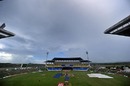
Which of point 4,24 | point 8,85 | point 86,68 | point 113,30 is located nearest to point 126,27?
point 113,30

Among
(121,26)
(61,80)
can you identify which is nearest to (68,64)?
(61,80)

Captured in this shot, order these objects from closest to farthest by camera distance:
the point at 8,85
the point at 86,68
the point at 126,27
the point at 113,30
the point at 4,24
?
the point at 126,27 → the point at 113,30 → the point at 4,24 → the point at 8,85 → the point at 86,68

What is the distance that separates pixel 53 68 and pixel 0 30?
79.4 metres

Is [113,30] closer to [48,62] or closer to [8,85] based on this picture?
[8,85]

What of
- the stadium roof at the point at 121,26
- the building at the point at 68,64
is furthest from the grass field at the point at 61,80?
the building at the point at 68,64

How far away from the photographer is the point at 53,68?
104750mm

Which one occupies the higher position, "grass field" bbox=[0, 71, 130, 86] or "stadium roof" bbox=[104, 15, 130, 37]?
"stadium roof" bbox=[104, 15, 130, 37]

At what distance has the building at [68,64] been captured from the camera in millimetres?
103500

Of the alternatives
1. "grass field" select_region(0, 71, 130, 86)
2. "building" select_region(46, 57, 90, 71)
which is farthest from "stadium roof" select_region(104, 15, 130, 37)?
"building" select_region(46, 57, 90, 71)

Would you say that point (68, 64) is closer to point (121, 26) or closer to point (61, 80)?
point (61, 80)

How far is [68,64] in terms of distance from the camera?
10538cm

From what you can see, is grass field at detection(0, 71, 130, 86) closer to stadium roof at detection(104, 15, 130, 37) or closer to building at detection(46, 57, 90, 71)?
stadium roof at detection(104, 15, 130, 37)

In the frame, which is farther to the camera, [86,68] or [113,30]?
[86,68]

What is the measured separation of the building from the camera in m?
104
